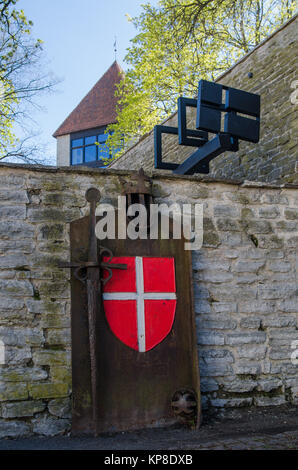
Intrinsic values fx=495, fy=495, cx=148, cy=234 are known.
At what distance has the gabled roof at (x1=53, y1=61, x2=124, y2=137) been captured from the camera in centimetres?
1972

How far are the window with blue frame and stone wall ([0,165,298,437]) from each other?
1542 centimetres

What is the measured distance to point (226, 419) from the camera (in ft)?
11.4

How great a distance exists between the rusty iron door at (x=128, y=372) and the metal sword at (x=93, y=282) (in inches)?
1.6

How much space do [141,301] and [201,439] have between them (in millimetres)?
935

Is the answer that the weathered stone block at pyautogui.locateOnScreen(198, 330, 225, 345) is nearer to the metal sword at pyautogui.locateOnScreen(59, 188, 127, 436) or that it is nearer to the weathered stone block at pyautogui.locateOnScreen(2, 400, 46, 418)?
the metal sword at pyautogui.locateOnScreen(59, 188, 127, 436)

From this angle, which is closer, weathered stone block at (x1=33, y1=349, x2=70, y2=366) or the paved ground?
the paved ground

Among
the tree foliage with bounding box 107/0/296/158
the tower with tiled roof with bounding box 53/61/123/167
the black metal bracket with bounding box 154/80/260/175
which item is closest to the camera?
the black metal bracket with bounding box 154/80/260/175

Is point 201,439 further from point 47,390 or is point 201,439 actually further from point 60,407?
point 47,390

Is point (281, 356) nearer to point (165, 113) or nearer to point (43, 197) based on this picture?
point (43, 197)

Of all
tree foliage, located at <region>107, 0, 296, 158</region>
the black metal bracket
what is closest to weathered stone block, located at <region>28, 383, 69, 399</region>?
the black metal bracket

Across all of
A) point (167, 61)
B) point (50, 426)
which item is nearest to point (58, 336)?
point (50, 426)

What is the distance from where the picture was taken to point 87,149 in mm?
19656

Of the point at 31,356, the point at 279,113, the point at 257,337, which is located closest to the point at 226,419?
the point at 257,337
